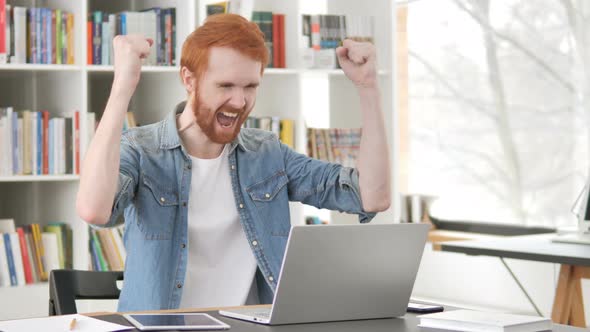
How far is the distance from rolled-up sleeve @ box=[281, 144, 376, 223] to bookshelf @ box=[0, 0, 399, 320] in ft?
4.92

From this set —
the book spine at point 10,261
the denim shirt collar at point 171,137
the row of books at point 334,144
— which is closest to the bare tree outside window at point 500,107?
the row of books at point 334,144

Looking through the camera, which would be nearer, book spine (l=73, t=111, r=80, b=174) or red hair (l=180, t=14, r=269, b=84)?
red hair (l=180, t=14, r=269, b=84)

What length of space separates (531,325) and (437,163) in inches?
169

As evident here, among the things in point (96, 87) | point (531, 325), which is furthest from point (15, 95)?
point (531, 325)

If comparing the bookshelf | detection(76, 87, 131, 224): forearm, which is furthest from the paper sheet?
the bookshelf

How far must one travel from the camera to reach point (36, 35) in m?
3.79

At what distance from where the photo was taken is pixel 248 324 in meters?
1.80

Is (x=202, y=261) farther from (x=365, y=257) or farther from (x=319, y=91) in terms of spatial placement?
(x=319, y=91)

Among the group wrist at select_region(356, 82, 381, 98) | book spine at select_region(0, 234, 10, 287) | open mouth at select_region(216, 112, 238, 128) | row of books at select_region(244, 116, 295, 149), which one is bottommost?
book spine at select_region(0, 234, 10, 287)

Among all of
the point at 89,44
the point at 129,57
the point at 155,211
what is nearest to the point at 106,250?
the point at 89,44

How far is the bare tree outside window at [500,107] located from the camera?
5.08 metres

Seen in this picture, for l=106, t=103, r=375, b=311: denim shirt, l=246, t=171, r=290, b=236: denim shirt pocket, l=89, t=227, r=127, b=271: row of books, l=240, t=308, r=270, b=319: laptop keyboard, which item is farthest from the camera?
l=89, t=227, r=127, b=271: row of books

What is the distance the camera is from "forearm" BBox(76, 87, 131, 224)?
2.09 metres

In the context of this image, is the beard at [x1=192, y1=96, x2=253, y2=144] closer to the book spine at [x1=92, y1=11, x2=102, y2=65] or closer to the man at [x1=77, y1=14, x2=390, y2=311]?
the man at [x1=77, y1=14, x2=390, y2=311]
